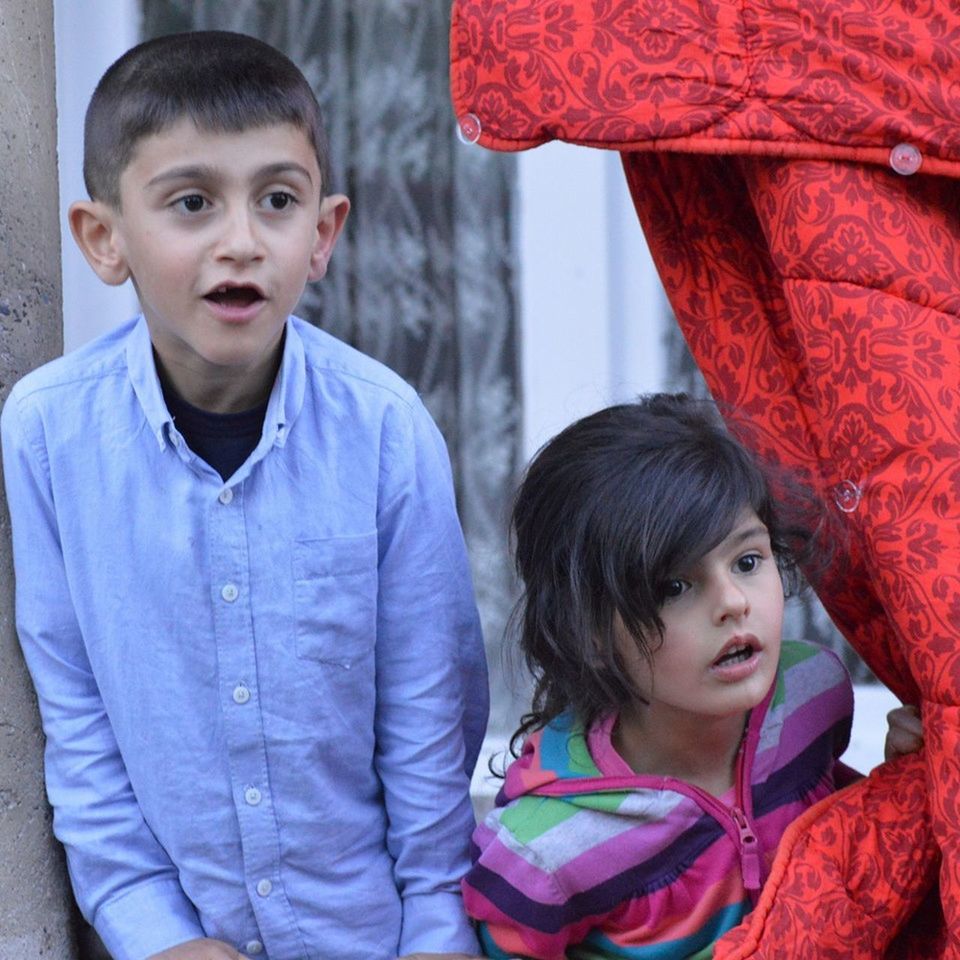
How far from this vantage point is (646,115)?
1560mm

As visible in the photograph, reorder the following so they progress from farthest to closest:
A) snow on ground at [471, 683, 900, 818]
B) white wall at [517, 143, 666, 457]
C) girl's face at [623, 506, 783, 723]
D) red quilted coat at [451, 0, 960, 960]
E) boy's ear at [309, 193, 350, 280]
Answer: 1. white wall at [517, 143, 666, 457]
2. snow on ground at [471, 683, 900, 818]
3. boy's ear at [309, 193, 350, 280]
4. girl's face at [623, 506, 783, 723]
5. red quilted coat at [451, 0, 960, 960]

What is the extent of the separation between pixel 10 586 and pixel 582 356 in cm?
141

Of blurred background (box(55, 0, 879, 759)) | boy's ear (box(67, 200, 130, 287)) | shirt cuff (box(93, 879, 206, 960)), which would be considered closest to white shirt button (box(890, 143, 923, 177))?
boy's ear (box(67, 200, 130, 287))

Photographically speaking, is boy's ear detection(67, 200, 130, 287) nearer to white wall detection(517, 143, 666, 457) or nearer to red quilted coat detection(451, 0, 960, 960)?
red quilted coat detection(451, 0, 960, 960)

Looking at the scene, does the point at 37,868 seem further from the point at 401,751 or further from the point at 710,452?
the point at 710,452

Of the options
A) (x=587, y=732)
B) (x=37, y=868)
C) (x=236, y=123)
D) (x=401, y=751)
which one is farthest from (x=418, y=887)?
(x=236, y=123)

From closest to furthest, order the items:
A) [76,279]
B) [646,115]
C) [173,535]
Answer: [646,115]
[173,535]
[76,279]

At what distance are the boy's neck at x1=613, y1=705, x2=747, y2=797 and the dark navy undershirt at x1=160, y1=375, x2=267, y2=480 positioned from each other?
1.70 ft

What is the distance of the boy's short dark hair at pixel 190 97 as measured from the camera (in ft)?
5.29

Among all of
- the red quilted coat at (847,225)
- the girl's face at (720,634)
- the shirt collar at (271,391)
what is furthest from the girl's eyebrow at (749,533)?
the shirt collar at (271,391)

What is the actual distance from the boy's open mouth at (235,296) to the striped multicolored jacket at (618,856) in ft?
1.95

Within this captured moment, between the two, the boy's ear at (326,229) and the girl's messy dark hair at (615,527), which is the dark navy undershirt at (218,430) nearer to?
the boy's ear at (326,229)

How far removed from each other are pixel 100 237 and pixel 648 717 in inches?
31.5

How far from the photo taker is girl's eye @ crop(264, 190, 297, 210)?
5.36 ft
